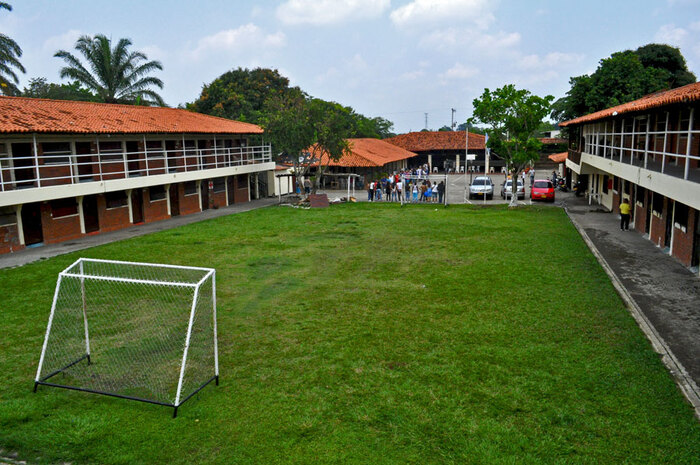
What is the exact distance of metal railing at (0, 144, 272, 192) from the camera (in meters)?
20.4

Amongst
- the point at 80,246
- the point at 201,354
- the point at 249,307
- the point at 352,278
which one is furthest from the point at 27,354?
the point at 80,246

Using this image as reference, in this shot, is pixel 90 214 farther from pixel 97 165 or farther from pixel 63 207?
pixel 97 165

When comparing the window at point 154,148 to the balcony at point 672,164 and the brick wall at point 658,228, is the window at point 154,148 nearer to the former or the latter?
the balcony at point 672,164

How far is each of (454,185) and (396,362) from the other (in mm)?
38697

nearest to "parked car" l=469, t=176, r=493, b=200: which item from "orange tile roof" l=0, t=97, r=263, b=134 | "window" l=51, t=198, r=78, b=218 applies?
"orange tile roof" l=0, t=97, r=263, b=134

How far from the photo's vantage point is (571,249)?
18.8 m

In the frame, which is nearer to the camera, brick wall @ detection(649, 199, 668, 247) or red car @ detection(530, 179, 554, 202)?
brick wall @ detection(649, 199, 668, 247)

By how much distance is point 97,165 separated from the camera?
956 inches

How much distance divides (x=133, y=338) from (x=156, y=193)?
17.9 m

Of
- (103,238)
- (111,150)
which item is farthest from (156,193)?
(103,238)

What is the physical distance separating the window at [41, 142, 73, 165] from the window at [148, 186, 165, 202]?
495 centimetres

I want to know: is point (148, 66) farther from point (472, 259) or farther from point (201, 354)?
point (201, 354)

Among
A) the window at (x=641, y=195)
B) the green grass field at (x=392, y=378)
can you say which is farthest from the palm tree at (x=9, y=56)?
the window at (x=641, y=195)

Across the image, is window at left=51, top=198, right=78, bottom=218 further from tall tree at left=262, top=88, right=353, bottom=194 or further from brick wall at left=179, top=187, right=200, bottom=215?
tall tree at left=262, top=88, right=353, bottom=194
